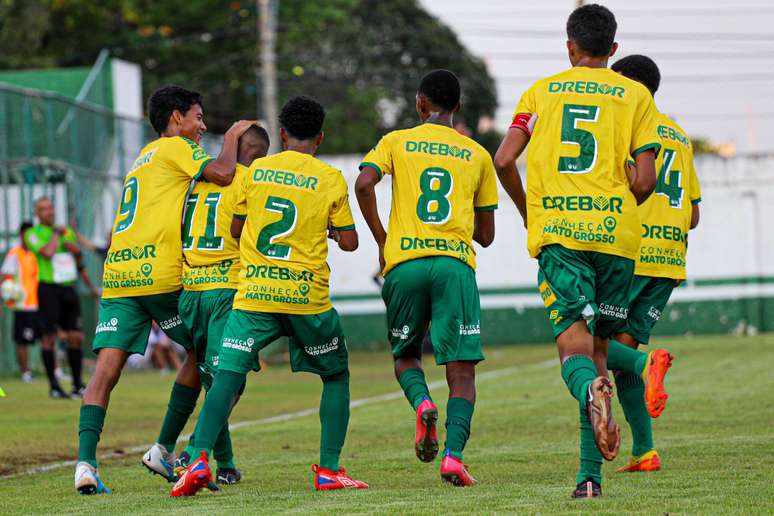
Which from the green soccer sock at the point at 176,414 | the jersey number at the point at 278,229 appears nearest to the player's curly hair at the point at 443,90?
the jersey number at the point at 278,229

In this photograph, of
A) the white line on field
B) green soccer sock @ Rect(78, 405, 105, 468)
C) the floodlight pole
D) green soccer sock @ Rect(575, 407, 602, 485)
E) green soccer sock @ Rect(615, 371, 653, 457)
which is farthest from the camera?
the floodlight pole

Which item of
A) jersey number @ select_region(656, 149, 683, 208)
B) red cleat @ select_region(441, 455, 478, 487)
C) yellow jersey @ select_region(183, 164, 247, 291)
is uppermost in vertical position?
jersey number @ select_region(656, 149, 683, 208)

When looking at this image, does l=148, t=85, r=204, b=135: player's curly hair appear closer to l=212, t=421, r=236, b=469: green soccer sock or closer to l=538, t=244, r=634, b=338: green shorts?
l=212, t=421, r=236, b=469: green soccer sock

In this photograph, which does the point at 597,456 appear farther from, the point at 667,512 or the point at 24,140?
A: the point at 24,140

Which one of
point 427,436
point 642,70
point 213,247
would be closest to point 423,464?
point 427,436

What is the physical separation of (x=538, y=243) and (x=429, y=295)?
1059mm

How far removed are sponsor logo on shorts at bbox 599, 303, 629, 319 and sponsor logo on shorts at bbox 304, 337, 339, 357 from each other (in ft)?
5.13

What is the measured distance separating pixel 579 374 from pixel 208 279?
94.7 inches

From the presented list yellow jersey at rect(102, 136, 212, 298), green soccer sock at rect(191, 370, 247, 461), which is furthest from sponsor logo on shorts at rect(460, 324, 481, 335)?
yellow jersey at rect(102, 136, 212, 298)

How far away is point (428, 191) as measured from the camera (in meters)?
7.41

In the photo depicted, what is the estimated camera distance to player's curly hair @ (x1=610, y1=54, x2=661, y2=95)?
8.12m

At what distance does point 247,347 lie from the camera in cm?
730

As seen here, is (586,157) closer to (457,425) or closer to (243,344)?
(457,425)

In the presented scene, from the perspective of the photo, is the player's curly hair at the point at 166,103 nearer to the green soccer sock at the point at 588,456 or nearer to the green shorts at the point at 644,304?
the green shorts at the point at 644,304
